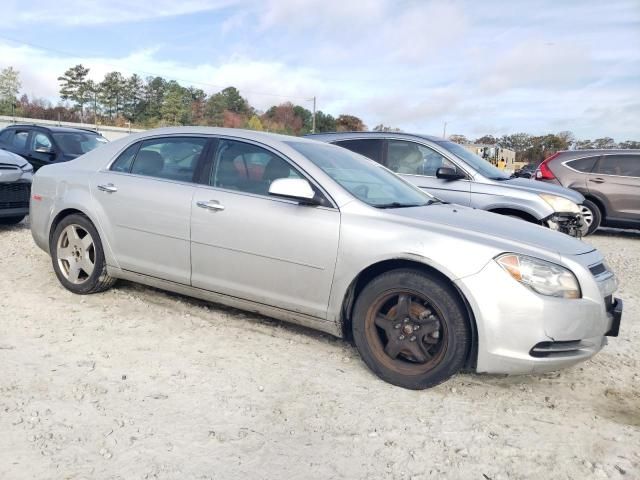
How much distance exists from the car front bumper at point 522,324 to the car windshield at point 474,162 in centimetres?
425

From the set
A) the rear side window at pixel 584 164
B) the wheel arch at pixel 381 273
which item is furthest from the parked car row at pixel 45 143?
the rear side window at pixel 584 164

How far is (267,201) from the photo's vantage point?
384 centimetres

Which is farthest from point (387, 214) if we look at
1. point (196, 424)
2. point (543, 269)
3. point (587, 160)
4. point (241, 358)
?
point (587, 160)

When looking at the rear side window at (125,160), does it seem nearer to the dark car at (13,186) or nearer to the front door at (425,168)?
the dark car at (13,186)

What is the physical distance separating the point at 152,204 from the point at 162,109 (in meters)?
74.8

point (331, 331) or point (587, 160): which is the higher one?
point (587, 160)

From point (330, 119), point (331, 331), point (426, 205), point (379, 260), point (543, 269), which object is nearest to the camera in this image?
point (543, 269)

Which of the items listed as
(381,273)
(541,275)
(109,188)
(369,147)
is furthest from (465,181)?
(109,188)

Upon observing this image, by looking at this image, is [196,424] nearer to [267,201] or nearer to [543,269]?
[267,201]

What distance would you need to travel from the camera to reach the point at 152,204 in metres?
4.28

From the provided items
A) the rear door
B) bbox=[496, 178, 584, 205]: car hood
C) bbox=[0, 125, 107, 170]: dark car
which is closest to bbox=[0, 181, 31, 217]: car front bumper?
bbox=[0, 125, 107, 170]: dark car

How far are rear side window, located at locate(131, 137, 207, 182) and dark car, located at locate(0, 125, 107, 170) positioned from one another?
659cm

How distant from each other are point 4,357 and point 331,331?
210 cm

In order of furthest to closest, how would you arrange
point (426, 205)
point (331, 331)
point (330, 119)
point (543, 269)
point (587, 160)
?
point (330, 119) < point (587, 160) < point (426, 205) < point (331, 331) < point (543, 269)
